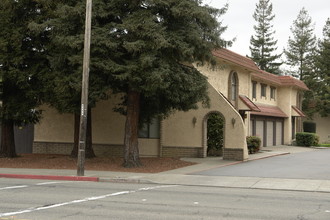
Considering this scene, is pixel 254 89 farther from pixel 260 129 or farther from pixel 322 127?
pixel 322 127

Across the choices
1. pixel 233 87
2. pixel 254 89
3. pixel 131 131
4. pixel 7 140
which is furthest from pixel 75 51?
pixel 254 89

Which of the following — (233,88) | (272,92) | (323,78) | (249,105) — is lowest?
(249,105)

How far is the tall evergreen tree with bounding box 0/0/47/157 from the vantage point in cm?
2066

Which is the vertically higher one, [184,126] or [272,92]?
[272,92]

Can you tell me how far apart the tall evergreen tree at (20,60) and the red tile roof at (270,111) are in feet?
60.7

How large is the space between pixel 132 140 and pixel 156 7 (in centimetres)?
598

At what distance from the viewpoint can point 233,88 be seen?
29.5 meters

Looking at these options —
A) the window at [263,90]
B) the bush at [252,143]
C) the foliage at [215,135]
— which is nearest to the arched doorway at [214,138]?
the foliage at [215,135]

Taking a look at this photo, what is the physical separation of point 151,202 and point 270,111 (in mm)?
27403

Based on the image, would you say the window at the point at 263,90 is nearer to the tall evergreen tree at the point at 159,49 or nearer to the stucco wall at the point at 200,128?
the stucco wall at the point at 200,128

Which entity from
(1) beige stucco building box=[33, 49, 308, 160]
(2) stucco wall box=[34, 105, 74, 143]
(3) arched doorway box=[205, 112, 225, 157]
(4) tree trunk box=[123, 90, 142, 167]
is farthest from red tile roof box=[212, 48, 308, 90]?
(2) stucco wall box=[34, 105, 74, 143]

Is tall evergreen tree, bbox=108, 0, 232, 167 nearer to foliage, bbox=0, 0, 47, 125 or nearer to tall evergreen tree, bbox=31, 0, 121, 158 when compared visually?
tall evergreen tree, bbox=31, 0, 121, 158

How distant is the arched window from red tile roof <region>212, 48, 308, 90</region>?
0.99 meters

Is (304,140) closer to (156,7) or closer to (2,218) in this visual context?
(156,7)
